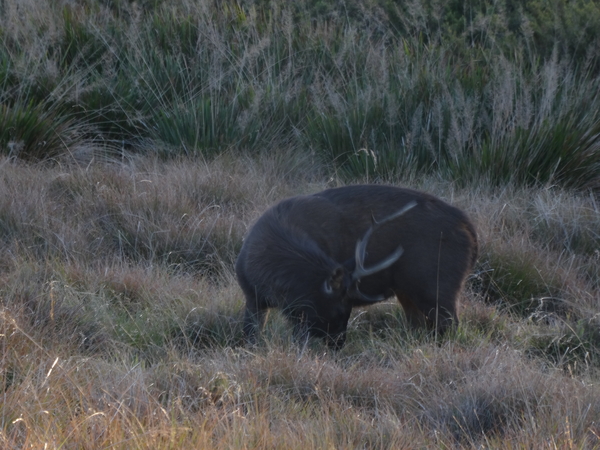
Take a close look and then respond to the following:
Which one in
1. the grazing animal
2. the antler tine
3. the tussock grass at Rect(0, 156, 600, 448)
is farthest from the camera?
the grazing animal

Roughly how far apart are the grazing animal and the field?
0.21 m

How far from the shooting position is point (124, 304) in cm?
537

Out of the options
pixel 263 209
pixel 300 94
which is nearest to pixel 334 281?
pixel 263 209

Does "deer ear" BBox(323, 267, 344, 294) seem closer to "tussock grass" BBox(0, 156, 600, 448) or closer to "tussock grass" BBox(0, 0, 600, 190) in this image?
"tussock grass" BBox(0, 156, 600, 448)

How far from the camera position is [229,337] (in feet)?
16.5

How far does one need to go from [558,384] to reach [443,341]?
105cm

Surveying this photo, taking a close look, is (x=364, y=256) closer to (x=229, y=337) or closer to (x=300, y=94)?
(x=229, y=337)

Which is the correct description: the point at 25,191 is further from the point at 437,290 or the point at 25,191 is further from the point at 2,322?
the point at 437,290

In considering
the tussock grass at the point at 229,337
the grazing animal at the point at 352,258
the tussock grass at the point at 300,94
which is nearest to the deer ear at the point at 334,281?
the grazing animal at the point at 352,258

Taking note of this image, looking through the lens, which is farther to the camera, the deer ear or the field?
the deer ear

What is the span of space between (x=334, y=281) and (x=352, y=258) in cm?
27

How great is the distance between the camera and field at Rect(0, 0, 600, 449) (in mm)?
3611

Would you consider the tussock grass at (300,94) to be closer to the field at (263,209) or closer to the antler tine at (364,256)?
the field at (263,209)

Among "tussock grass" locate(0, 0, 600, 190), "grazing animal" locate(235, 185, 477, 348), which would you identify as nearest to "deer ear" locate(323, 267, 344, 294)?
"grazing animal" locate(235, 185, 477, 348)
